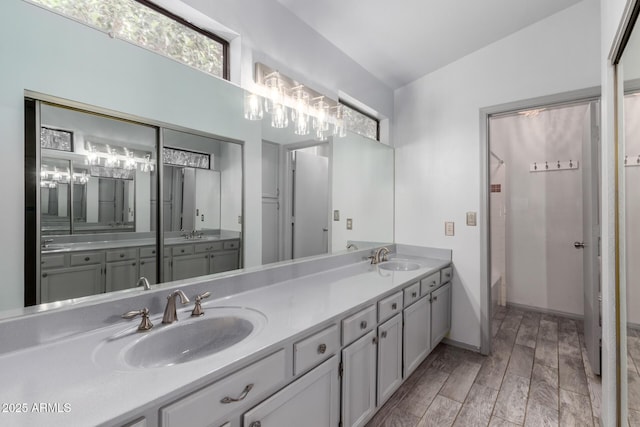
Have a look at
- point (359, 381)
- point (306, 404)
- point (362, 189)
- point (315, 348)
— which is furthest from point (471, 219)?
point (306, 404)

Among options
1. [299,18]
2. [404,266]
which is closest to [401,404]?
[404,266]

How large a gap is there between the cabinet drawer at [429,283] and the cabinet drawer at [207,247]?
1.44 m

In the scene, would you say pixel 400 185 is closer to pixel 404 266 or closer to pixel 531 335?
pixel 404 266

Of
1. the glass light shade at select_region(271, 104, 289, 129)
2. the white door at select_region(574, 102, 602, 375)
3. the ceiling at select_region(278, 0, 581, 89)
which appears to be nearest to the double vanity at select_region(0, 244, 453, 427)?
the glass light shade at select_region(271, 104, 289, 129)

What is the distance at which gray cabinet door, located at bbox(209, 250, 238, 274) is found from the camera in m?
1.59

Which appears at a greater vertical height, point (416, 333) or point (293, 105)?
point (293, 105)

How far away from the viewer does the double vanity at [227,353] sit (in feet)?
2.51

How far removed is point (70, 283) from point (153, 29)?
→ 118 cm

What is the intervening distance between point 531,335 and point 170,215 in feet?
11.3

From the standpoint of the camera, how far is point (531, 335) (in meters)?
2.98

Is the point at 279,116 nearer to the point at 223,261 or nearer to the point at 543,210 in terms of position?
the point at 223,261

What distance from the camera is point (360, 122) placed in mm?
2797

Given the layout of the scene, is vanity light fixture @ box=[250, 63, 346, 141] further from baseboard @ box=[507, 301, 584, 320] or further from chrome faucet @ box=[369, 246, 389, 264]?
baseboard @ box=[507, 301, 584, 320]

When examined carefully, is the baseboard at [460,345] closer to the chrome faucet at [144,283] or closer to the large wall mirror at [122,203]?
the large wall mirror at [122,203]
